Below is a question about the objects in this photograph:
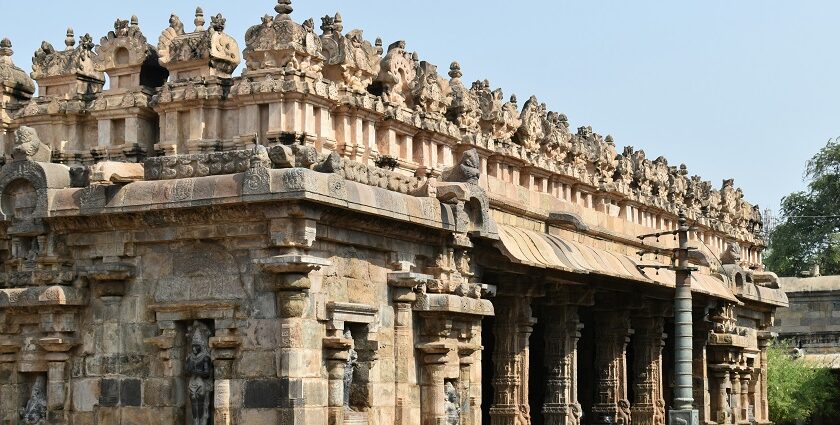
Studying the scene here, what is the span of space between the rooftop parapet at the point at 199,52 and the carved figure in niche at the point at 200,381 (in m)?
3.38

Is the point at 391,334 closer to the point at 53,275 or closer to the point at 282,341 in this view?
the point at 282,341

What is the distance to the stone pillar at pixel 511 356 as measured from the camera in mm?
22500

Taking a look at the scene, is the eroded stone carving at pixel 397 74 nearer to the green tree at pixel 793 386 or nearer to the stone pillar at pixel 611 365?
the stone pillar at pixel 611 365

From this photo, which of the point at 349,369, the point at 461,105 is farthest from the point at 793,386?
the point at 349,369

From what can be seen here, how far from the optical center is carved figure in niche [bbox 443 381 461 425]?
62.3ft

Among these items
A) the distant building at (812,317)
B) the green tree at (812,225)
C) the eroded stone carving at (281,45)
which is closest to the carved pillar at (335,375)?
the eroded stone carving at (281,45)

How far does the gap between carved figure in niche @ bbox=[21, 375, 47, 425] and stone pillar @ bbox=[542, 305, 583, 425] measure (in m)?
9.55

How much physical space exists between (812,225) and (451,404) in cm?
4635

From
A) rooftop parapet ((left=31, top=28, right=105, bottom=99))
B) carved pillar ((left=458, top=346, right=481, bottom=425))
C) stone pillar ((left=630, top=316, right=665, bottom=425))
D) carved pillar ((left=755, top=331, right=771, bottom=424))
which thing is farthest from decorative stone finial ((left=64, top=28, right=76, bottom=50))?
carved pillar ((left=755, top=331, right=771, bottom=424))

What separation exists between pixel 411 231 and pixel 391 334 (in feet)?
4.37

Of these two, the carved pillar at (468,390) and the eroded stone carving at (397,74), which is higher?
the eroded stone carving at (397,74)

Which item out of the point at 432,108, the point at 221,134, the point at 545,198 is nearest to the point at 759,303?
the point at 545,198

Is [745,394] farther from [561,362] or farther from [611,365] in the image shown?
[561,362]

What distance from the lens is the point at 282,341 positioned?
1598cm
